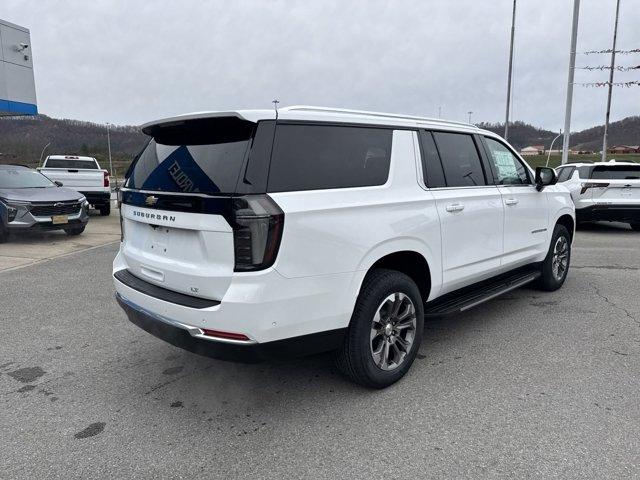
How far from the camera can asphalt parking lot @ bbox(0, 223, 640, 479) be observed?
2.61 metres

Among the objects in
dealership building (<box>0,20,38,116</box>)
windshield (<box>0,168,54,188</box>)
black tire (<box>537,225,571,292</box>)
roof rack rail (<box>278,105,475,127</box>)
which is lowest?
black tire (<box>537,225,571,292</box>)

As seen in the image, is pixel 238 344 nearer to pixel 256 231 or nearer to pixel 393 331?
pixel 256 231

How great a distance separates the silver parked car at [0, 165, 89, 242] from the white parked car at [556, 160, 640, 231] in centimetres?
1027

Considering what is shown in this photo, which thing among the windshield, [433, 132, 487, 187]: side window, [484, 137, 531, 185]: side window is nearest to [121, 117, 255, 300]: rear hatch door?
[433, 132, 487, 187]: side window

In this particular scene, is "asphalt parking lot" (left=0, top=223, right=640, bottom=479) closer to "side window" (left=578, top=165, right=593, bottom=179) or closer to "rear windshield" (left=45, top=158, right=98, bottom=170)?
"side window" (left=578, top=165, right=593, bottom=179)

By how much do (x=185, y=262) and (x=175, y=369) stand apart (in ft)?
4.06

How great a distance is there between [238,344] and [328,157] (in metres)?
1.25

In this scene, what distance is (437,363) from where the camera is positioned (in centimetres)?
387

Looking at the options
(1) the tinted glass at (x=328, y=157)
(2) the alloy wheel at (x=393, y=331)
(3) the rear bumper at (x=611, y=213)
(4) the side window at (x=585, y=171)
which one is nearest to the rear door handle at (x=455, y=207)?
(1) the tinted glass at (x=328, y=157)

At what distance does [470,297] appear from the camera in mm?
4223

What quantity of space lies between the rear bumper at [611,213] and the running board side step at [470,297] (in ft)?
22.4

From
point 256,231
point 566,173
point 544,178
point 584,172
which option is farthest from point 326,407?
point 566,173

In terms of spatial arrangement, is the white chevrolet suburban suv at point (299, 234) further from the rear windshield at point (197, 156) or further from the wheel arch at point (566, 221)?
the wheel arch at point (566, 221)

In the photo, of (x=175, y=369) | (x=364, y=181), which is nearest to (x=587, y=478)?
(x=364, y=181)
